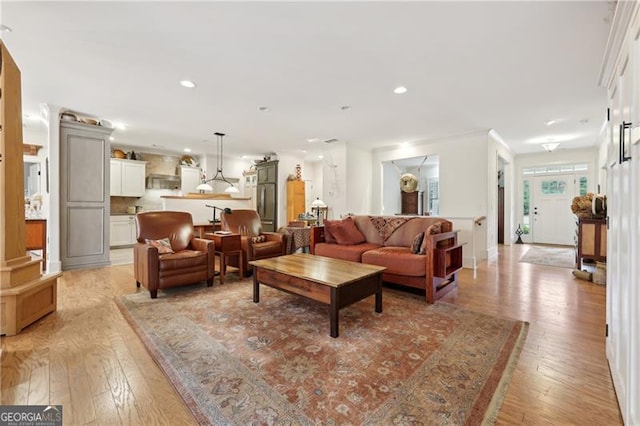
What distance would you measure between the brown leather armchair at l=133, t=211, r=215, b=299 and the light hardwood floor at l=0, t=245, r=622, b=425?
47cm

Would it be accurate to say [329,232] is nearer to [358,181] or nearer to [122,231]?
[358,181]

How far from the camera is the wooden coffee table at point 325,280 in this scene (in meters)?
2.29

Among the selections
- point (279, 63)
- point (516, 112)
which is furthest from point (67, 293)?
point (516, 112)

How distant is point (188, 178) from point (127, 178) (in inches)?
57.3

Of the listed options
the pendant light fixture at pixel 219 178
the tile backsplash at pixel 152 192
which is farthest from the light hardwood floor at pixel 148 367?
the tile backsplash at pixel 152 192

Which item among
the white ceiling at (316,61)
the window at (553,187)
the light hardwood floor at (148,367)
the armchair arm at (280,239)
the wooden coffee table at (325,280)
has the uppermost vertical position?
the white ceiling at (316,61)

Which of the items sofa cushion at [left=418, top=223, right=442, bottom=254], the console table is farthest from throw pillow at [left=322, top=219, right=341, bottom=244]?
the console table

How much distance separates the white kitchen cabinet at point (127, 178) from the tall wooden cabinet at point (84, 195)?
219cm

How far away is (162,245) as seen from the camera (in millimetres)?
3447

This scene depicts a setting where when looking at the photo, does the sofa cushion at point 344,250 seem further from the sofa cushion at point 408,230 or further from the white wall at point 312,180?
the white wall at point 312,180

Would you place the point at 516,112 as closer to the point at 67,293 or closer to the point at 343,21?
the point at 343,21

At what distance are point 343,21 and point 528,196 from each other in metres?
8.22

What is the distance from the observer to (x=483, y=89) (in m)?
3.39

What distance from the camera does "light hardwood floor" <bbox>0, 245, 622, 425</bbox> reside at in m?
1.43
